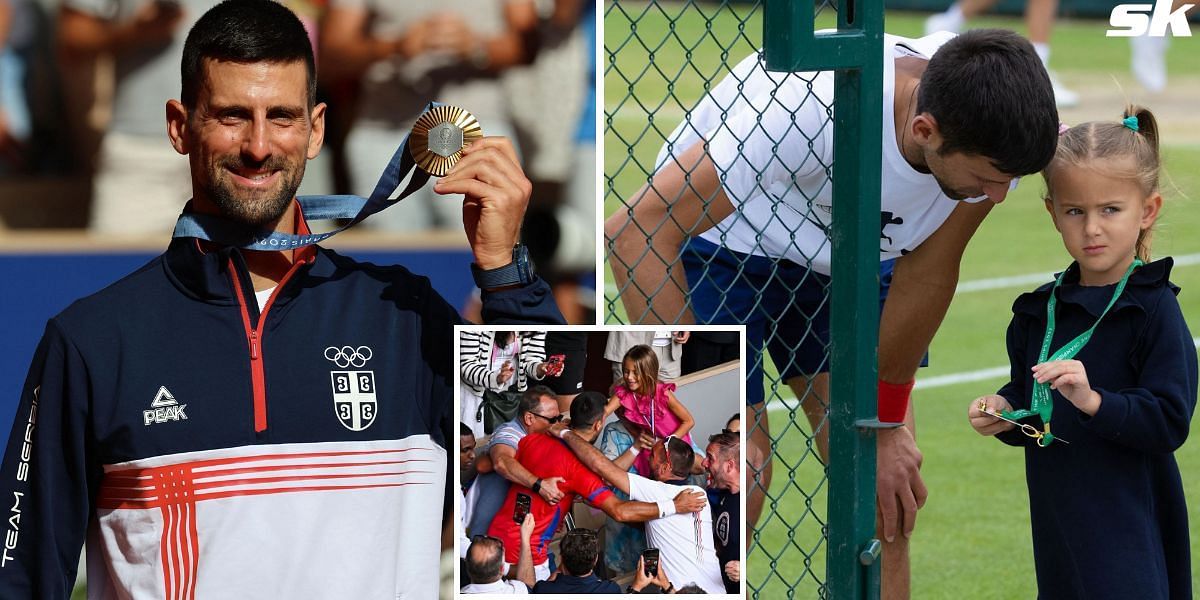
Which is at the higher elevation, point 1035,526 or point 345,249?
point 345,249

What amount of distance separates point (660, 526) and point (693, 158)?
0.88 metres

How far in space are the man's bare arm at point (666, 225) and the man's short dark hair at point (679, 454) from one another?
56cm

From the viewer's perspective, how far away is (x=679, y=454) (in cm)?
243

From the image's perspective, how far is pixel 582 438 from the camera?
243cm

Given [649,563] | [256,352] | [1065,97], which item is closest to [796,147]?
[649,563]

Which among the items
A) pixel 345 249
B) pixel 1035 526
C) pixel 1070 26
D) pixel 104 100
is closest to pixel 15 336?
pixel 104 100

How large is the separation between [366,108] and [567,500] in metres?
1.21

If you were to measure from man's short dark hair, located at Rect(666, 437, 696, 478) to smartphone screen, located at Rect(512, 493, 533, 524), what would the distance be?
0.25 m

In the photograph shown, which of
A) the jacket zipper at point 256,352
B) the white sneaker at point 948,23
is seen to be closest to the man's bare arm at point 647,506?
the jacket zipper at point 256,352

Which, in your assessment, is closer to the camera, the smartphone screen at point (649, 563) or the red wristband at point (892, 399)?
the smartphone screen at point (649, 563)

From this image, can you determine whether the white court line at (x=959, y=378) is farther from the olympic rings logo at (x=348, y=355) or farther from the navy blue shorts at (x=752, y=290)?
the olympic rings logo at (x=348, y=355)

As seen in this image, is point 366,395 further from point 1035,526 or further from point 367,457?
point 1035,526

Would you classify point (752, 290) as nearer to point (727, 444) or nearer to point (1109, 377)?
point (1109, 377)

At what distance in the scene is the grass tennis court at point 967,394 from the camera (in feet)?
14.9
